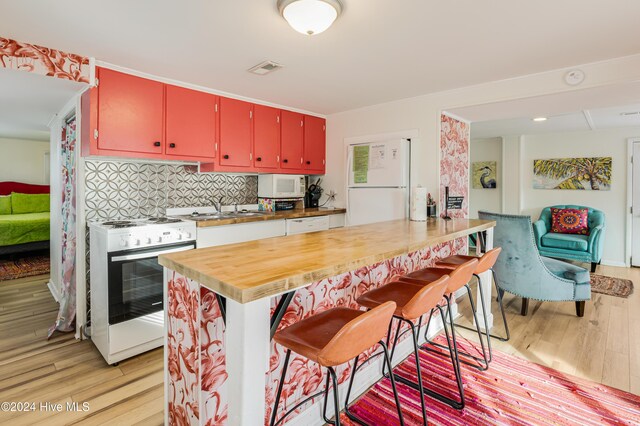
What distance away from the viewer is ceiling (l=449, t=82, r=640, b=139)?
2734 millimetres

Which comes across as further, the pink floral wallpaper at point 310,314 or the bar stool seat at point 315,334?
the pink floral wallpaper at point 310,314

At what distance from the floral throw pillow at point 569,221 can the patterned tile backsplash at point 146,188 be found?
16.4 feet

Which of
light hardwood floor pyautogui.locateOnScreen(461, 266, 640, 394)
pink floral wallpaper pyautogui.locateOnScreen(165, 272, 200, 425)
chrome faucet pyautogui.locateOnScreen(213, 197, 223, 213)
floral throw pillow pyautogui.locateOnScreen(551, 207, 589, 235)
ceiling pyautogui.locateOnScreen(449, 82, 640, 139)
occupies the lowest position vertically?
light hardwood floor pyautogui.locateOnScreen(461, 266, 640, 394)

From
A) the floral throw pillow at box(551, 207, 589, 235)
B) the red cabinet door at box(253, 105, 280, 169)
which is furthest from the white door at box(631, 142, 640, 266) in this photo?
the red cabinet door at box(253, 105, 280, 169)

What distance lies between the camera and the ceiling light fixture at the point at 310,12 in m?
1.68

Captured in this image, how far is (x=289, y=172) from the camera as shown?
411 centimetres

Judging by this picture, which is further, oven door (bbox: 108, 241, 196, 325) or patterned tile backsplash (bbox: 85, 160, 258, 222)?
patterned tile backsplash (bbox: 85, 160, 258, 222)

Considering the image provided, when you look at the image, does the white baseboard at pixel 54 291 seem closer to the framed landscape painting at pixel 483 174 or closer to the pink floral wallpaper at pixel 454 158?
the pink floral wallpaper at pixel 454 158

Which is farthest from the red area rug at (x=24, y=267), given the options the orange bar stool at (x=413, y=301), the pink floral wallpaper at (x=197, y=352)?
the orange bar stool at (x=413, y=301)

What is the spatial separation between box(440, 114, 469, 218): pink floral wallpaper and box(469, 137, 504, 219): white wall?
8.65 feet

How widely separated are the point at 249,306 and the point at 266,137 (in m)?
3.05

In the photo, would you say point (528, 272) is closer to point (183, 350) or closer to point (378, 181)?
point (378, 181)

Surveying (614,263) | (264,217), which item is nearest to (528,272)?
(264,217)

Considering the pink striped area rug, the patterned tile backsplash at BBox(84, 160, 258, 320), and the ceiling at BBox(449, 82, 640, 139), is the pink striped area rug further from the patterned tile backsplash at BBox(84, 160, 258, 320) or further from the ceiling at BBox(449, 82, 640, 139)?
the patterned tile backsplash at BBox(84, 160, 258, 320)
